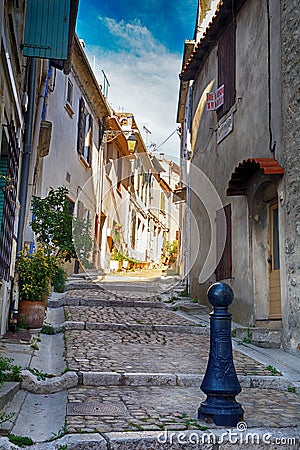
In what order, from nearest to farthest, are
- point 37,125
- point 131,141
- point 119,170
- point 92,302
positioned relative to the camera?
point 37,125, point 92,302, point 131,141, point 119,170

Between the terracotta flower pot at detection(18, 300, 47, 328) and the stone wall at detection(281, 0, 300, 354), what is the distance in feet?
11.7

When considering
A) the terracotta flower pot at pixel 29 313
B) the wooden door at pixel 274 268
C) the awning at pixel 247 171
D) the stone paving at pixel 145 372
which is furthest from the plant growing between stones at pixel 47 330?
the awning at pixel 247 171

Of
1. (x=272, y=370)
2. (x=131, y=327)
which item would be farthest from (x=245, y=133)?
(x=272, y=370)

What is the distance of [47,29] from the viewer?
783 centimetres

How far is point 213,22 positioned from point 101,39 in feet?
11.6

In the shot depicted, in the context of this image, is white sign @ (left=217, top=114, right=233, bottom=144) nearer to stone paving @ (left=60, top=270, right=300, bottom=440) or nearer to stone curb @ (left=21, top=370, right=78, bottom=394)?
stone paving @ (left=60, top=270, right=300, bottom=440)

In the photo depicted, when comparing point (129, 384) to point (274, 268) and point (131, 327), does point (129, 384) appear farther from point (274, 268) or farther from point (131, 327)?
point (274, 268)

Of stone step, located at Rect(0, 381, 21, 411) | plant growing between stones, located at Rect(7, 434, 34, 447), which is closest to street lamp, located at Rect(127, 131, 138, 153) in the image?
stone step, located at Rect(0, 381, 21, 411)

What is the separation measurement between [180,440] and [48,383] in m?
1.81

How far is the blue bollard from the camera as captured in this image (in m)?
3.60

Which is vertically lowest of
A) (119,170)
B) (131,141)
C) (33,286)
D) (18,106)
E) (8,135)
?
(33,286)

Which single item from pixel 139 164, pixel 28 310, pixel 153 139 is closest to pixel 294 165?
pixel 28 310

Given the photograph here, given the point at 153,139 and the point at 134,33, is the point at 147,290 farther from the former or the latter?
the point at 153,139

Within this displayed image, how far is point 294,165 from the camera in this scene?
6699mm
